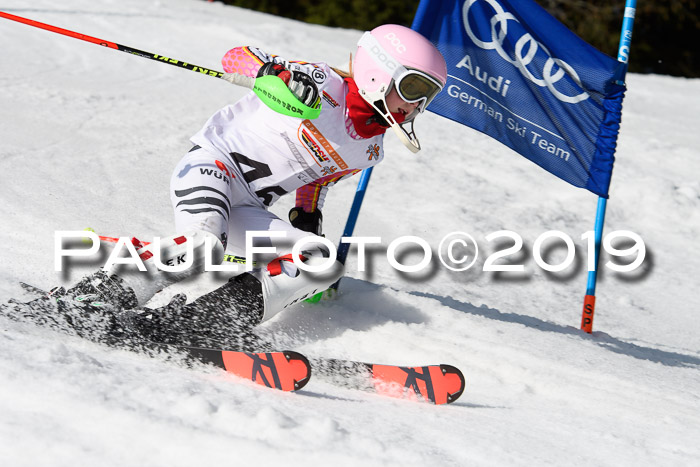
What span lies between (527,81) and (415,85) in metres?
1.32

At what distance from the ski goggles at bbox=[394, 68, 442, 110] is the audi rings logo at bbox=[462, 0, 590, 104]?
1.17 meters

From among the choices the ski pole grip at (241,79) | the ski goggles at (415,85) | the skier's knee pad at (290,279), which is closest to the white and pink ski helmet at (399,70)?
the ski goggles at (415,85)

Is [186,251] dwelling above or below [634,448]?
above

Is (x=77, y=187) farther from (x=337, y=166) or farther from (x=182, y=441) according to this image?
(x=182, y=441)

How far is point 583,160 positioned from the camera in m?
4.72

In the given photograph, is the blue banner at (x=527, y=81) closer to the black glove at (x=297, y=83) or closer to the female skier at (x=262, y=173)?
the female skier at (x=262, y=173)

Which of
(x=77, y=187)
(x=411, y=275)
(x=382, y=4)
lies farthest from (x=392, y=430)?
(x=382, y=4)

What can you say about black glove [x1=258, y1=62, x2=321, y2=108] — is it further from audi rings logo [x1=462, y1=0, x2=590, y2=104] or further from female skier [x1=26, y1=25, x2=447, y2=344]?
audi rings logo [x1=462, y1=0, x2=590, y2=104]

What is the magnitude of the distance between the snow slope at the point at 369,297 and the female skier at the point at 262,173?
28cm

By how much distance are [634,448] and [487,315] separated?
170 centimetres

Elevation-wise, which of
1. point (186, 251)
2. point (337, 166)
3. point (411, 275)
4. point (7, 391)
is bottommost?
point (411, 275)

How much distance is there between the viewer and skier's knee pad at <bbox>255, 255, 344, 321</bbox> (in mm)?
3467

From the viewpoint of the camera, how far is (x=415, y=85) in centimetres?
356

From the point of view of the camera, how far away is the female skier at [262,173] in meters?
3.22
